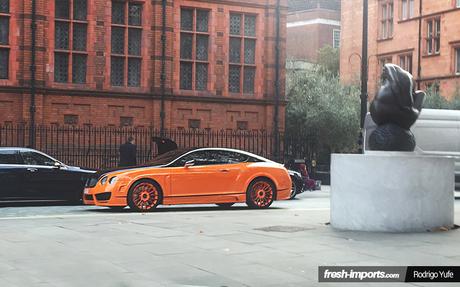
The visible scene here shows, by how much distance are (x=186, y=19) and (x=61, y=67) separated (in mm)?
5169

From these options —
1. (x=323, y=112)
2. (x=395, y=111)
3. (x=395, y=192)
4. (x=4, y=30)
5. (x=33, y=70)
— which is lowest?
(x=395, y=192)

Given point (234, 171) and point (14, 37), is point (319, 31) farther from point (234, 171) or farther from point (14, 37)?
point (234, 171)

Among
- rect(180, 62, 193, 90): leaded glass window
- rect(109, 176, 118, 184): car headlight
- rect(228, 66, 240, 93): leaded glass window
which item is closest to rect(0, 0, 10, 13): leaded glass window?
rect(180, 62, 193, 90): leaded glass window

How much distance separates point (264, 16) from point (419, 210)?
19.3 meters

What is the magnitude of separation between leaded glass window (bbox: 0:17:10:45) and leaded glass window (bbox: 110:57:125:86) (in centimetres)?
384

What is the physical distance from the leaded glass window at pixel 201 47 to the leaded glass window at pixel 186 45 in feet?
0.93

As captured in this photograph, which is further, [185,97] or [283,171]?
[185,97]

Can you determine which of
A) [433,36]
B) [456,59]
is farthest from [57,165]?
[433,36]

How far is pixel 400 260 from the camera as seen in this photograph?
29.7 feet

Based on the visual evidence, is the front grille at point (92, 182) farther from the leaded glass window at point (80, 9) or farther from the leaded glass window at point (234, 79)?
the leaded glass window at point (234, 79)

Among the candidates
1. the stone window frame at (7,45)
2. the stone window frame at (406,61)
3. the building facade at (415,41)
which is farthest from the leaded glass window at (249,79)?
the stone window frame at (406,61)

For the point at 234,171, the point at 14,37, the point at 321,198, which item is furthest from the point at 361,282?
the point at 14,37

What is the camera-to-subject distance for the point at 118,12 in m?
27.9

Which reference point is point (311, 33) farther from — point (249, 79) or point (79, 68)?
point (79, 68)
